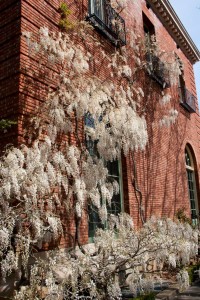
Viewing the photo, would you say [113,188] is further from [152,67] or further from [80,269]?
[152,67]

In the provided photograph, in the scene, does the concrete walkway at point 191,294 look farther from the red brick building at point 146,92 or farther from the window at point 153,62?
the window at point 153,62

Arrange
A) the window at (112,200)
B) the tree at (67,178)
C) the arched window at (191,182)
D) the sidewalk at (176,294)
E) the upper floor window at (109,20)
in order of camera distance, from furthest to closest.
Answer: the arched window at (191,182) → the upper floor window at (109,20) → the window at (112,200) → the sidewalk at (176,294) → the tree at (67,178)

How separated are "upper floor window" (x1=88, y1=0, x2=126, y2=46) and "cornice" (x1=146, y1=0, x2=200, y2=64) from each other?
4599 millimetres

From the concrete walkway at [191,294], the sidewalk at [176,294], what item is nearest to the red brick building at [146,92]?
the sidewalk at [176,294]

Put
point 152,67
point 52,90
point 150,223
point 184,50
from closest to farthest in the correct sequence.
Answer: point 150,223 → point 52,90 → point 152,67 → point 184,50

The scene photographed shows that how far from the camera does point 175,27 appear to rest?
17.0 metres

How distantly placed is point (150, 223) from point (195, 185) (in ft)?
37.3

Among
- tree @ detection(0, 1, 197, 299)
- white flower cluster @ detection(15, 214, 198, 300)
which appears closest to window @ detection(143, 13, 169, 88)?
tree @ detection(0, 1, 197, 299)

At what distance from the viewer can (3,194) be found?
538 centimetres

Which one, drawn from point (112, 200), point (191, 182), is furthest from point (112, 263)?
point (191, 182)

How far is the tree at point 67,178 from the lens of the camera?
533cm

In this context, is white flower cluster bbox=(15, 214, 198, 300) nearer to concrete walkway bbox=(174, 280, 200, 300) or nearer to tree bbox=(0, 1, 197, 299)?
tree bbox=(0, 1, 197, 299)

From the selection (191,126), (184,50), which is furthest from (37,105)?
(184,50)

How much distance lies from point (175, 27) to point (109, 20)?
731 cm
